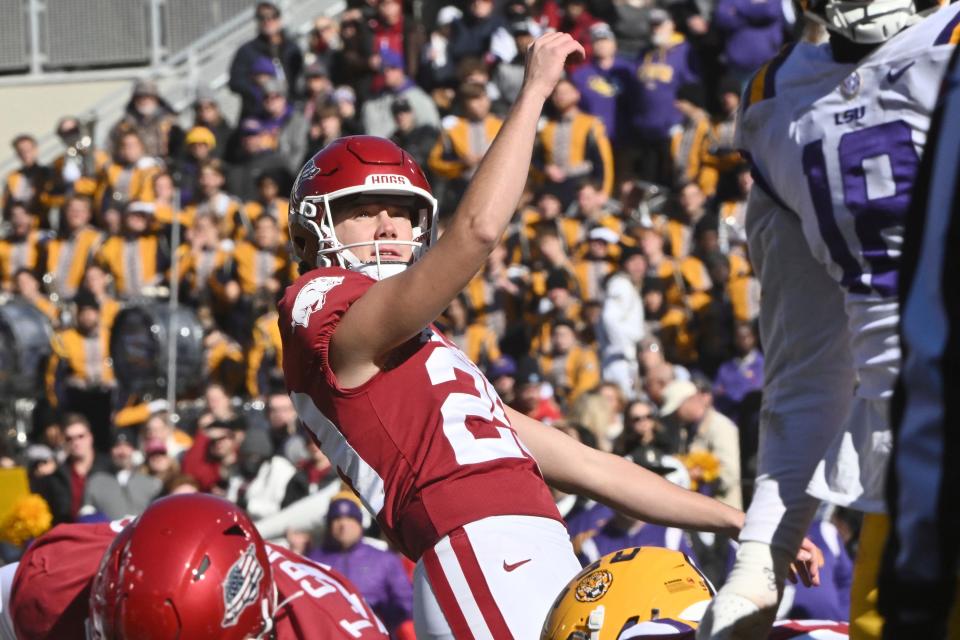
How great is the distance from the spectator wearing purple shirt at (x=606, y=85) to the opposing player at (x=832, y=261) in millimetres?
9740

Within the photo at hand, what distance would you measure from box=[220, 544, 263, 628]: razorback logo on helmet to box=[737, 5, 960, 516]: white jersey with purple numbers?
1369 millimetres

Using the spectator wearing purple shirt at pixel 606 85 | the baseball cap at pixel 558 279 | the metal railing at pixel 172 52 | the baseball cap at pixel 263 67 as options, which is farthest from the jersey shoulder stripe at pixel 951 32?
the metal railing at pixel 172 52

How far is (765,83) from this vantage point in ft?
9.96

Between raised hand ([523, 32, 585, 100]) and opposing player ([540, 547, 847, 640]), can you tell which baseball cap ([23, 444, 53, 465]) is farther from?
raised hand ([523, 32, 585, 100])

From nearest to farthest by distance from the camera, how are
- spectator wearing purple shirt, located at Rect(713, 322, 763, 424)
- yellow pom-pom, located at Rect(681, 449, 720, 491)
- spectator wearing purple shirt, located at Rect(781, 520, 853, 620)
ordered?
spectator wearing purple shirt, located at Rect(781, 520, 853, 620) → yellow pom-pom, located at Rect(681, 449, 720, 491) → spectator wearing purple shirt, located at Rect(713, 322, 763, 424)

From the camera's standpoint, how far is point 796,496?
2.88 m

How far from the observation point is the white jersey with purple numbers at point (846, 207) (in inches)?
108

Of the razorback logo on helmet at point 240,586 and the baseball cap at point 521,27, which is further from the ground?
the baseball cap at point 521,27

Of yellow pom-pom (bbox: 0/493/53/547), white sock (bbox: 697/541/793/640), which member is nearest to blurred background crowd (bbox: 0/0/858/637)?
yellow pom-pom (bbox: 0/493/53/547)

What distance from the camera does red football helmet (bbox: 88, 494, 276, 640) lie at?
371 centimetres

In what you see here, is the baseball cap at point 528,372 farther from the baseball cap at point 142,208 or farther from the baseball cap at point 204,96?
the baseball cap at point 204,96

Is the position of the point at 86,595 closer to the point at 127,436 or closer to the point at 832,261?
the point at 832,261

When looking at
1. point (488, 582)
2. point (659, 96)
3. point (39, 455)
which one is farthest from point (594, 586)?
point (659, 96)

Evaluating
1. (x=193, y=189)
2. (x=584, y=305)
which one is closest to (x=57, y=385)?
(x=193, y=189)
